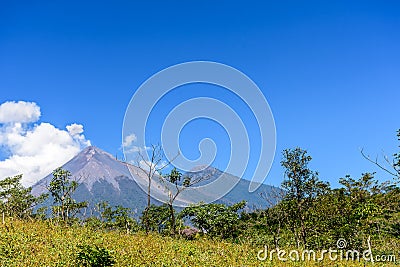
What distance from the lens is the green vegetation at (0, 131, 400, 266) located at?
Answer: 10109mm

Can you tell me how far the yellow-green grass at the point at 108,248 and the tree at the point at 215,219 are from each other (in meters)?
15.1

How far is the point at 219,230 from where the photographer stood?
2989cm

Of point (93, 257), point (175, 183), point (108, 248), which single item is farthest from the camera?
point (175, 183)

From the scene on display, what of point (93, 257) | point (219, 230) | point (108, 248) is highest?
point (219, 230)

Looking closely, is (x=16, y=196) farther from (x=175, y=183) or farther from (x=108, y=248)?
(x=108, y=248)

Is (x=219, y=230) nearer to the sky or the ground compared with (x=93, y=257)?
nearer to the sky

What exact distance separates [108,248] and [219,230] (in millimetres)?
19713

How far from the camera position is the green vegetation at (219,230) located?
398 inches

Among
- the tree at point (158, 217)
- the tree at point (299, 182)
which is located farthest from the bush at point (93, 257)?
the tree at point (158, 217)

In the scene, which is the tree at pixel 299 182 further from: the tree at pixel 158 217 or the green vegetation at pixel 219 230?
the tree at pixel 158 217

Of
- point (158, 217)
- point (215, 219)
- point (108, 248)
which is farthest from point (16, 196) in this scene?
point (108, 248)

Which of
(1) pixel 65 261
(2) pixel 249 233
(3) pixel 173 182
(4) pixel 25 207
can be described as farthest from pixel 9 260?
(4) pixel 25 207

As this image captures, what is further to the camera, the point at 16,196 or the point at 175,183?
the point at 16,196

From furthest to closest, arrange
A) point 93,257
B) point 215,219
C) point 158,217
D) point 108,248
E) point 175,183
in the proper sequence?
point 158,217
point 215,219
point 175,183
point 108,248
point 93,257
